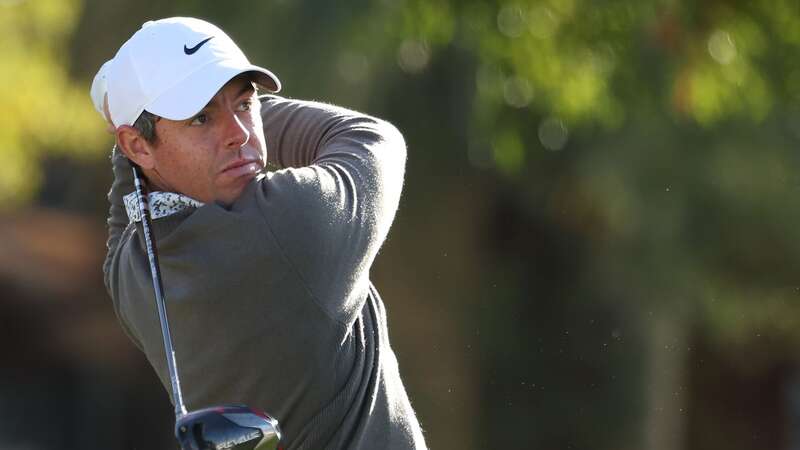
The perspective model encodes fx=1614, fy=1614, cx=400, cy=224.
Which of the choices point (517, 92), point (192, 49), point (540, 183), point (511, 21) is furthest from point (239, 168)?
point (540, 183)

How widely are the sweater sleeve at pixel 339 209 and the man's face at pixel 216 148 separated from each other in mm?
90

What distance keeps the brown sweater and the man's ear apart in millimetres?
153

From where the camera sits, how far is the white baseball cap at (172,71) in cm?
328

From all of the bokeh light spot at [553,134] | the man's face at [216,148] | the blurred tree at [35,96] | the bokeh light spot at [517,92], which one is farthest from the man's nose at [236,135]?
the blurred tree at [35,96]

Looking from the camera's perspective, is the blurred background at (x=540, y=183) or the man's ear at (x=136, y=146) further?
the blurred background at (x=540, y=183)

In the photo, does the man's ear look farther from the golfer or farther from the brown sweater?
the brown sweater

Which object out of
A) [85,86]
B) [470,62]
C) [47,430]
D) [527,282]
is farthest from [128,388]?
[470,62]

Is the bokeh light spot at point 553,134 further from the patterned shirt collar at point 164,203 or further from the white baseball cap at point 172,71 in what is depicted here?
the patterned shirt collar at point 164,203

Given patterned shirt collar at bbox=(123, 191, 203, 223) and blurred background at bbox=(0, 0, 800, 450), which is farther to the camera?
blurred background at bbox=(0, 0, 800, 450)

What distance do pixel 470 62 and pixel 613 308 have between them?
2551 mm

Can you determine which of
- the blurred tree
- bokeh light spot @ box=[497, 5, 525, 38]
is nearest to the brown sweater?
bokeh light spot @ box=[497, 5, 525, 38]

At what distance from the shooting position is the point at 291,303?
10.5 feet

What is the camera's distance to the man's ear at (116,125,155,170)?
3404 mm

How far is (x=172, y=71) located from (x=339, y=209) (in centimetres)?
45
